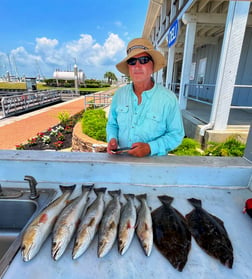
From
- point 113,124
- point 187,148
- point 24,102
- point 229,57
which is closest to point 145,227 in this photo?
point 113,124

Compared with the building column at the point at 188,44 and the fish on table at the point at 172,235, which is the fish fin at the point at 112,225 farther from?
the building column at the point at 188,44

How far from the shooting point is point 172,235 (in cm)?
97

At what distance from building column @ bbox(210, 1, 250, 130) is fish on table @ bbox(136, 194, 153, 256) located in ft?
12.3

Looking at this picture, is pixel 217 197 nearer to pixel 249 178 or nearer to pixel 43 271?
pixel 249 178

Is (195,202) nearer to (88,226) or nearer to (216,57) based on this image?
(88,226)

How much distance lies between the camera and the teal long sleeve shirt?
1688 millimetres

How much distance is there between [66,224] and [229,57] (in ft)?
14.4

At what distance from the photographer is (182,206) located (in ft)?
4.00

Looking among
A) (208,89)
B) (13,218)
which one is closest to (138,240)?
(13,218)

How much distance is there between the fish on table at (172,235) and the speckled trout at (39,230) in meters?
0.60

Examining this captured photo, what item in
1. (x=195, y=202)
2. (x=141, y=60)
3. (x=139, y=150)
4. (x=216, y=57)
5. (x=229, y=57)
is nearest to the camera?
(x=195, y=202)

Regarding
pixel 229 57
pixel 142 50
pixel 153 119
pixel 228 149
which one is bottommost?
pixel 228 149

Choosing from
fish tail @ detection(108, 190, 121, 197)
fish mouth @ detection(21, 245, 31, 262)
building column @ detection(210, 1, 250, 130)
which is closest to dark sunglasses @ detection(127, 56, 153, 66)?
fish tail @ detection(108, 190, 121, 197)

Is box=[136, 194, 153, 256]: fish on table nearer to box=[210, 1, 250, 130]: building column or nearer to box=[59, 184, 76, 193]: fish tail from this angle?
box=[59, 184, 76, 193]: fish tail
